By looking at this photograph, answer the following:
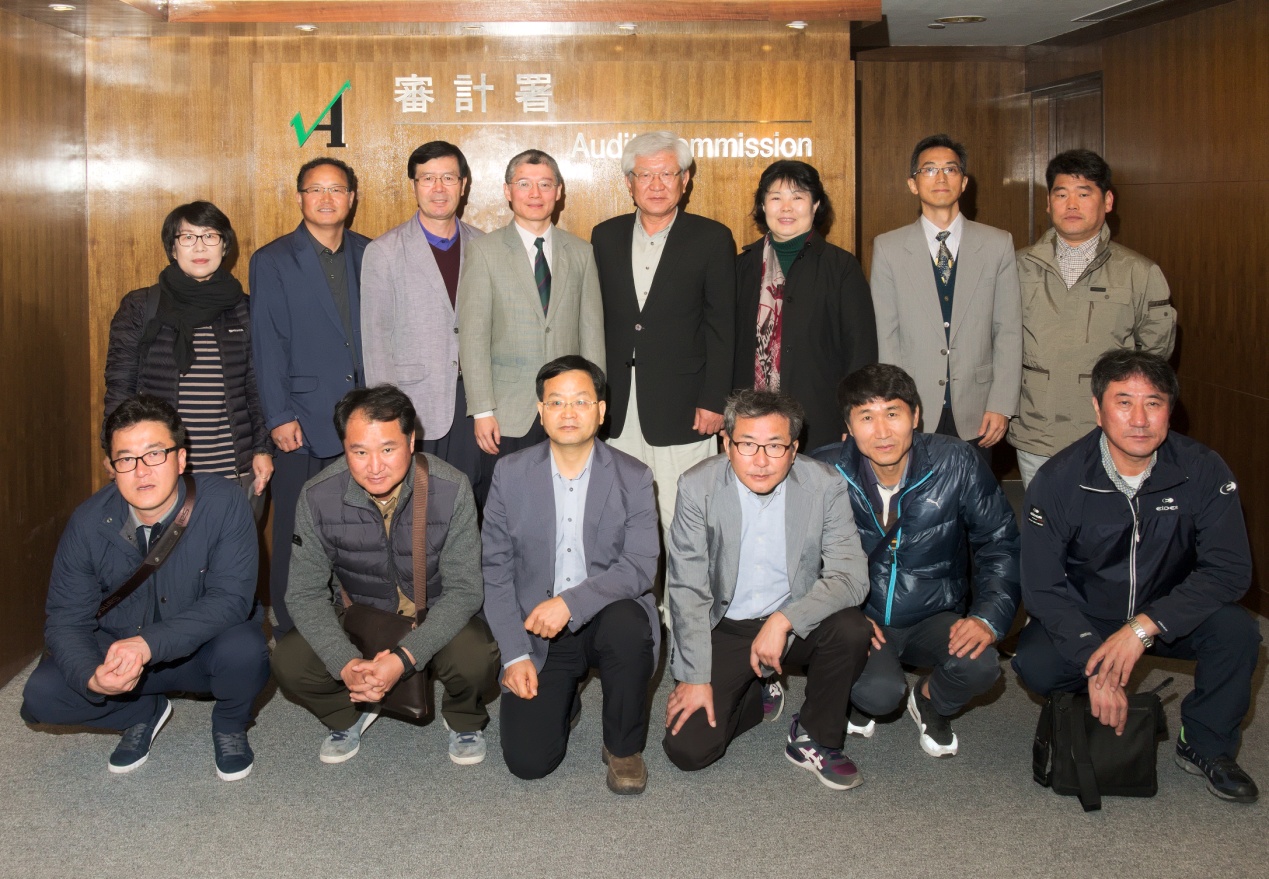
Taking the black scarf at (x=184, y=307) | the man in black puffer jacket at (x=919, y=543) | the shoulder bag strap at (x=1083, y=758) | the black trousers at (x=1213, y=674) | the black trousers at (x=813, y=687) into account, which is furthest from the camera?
the black scarf at (x=184, y=307)

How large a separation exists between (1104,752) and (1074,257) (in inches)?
74.9

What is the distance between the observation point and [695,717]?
3203mm

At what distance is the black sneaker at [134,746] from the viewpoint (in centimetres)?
324

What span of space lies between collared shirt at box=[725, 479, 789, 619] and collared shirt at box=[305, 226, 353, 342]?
168 centimetres

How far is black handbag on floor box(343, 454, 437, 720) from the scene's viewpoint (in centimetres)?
320

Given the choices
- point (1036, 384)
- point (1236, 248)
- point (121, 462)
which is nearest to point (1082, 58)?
point (1236, 248)

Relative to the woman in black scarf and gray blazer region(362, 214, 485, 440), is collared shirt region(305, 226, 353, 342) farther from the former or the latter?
the woman in black scarf

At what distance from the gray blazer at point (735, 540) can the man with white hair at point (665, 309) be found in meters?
0.77

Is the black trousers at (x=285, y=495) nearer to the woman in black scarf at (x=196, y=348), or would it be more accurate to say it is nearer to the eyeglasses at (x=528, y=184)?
the woman in black scarf at (x=196, y=348)

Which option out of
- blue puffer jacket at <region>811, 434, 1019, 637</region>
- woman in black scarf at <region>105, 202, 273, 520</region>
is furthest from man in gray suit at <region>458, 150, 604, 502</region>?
blue puffer jacket at <region>811, 434, 1019, 637</region>

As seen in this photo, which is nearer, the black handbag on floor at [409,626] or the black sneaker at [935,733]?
the black handbag on floor at [409,626]

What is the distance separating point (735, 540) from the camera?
3.26 metres

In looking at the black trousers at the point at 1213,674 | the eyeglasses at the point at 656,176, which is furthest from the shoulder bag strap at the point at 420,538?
the black trousers at the point at 1213,674

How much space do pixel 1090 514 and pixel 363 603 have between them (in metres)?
2.14
